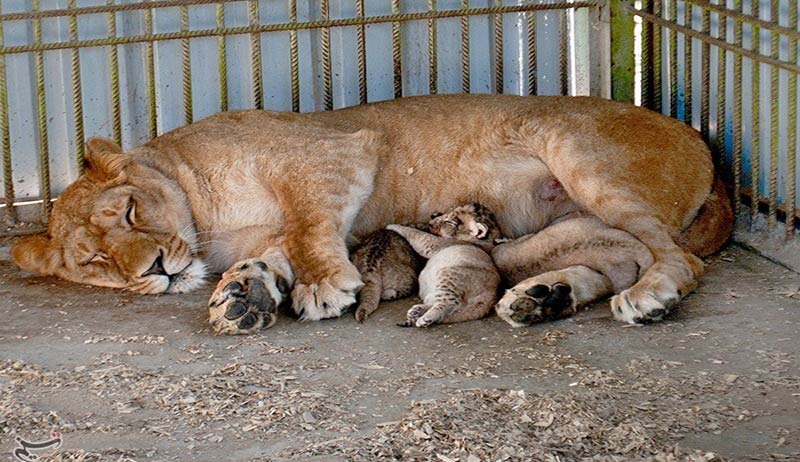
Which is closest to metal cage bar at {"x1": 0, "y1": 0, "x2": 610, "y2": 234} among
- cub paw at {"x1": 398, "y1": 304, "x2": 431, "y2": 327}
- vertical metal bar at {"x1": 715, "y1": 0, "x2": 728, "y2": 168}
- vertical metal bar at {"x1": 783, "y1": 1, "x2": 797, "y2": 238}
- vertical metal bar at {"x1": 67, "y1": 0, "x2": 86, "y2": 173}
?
vertical metal bar at {"x1": 67, "y1": 0, "x2": 86, "y2": 173}

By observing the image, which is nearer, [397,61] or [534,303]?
[534,303]

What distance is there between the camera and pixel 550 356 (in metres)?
4.64

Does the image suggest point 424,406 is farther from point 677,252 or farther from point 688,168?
point 688,168

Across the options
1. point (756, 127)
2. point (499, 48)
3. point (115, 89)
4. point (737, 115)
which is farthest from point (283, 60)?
point (756, 127)

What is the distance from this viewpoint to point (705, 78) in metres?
6.21

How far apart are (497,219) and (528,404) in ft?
7.12

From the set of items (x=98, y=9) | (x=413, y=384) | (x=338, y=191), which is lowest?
(x=413, y=384)

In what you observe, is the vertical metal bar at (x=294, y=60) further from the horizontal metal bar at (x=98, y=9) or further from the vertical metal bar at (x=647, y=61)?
the vertical metal bar at (x=647, y=61)

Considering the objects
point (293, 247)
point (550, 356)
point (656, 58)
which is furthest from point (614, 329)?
point (656, 58)

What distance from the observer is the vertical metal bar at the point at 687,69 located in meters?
6.41

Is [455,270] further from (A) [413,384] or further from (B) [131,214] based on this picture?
(B) [131,214]

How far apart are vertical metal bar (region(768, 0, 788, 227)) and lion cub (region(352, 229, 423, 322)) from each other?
1.60 meters

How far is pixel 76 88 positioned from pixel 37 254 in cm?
123

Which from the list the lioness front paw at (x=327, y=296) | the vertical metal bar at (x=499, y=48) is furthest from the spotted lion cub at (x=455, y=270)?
the vertical metal bar at (x=499, y=48)
